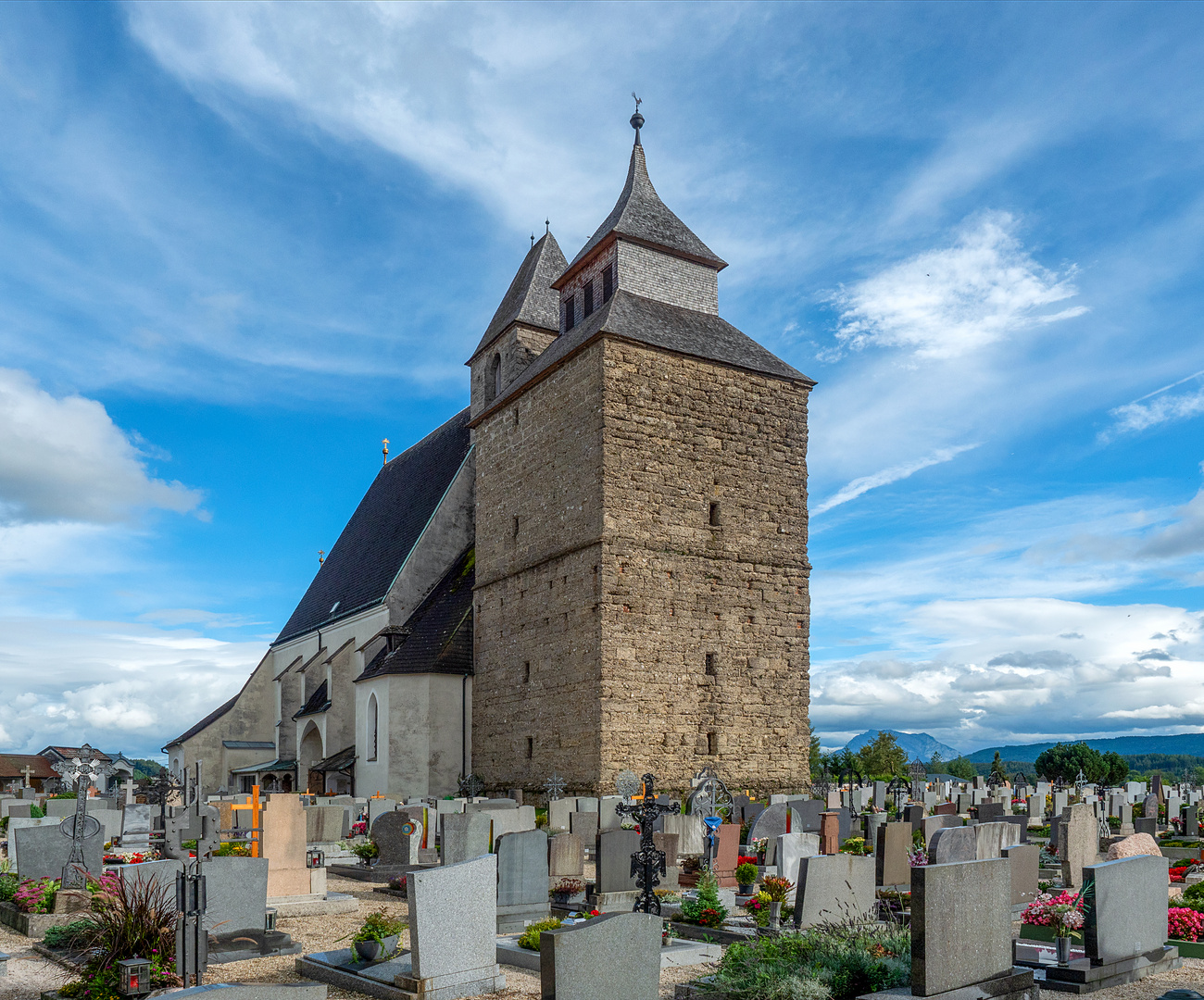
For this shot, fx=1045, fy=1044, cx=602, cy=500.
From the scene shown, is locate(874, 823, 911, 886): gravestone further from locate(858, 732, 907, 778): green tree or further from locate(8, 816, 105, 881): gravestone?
locate(858, 732, 907, 778): green tree

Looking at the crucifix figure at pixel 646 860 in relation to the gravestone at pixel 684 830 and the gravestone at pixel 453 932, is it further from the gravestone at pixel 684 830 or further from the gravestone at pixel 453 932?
the gravestone at pixel 684 830

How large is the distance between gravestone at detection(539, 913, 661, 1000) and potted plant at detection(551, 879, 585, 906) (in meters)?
4.38

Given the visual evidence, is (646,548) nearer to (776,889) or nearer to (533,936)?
(776,889)

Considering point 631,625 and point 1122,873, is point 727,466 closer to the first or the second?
point 631,625

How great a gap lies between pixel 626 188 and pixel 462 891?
21.7 metres

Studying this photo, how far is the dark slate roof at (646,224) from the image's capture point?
2452 cm

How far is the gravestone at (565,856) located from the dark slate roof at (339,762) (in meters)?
16.9

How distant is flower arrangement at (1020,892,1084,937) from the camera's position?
296 inches

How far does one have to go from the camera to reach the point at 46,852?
10562 millimetres

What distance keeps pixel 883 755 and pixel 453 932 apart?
50735mm

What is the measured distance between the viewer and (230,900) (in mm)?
8703

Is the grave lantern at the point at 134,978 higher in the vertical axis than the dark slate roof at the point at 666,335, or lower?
lower

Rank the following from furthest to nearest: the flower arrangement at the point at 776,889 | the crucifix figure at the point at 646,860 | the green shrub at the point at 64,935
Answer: the flower arrangement at the point at 776,889 < the crucifix figure at the point at 646,860 < the green shrub at the point at 64,935

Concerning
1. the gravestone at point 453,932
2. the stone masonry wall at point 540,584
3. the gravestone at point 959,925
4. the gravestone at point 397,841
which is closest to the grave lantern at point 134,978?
the gravestone at point 453,932
